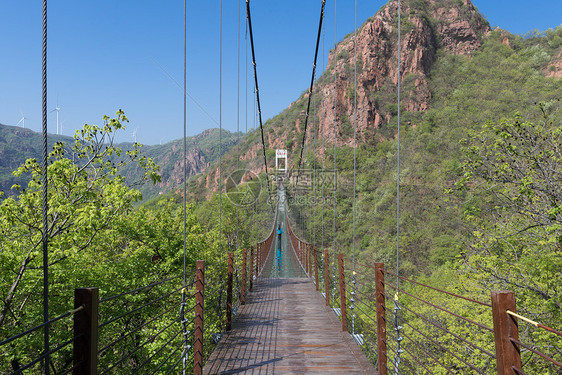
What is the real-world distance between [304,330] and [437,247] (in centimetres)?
1904

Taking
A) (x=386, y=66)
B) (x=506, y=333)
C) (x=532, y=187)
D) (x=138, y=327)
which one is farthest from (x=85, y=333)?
(x=386, y=66)

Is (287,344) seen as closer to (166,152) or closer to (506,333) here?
(506,333)

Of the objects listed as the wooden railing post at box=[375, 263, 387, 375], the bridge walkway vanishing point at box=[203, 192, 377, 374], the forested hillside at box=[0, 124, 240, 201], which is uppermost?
the forested hillside at box=[0, 124, 240, 201]

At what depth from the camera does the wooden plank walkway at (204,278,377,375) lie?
2.91 m

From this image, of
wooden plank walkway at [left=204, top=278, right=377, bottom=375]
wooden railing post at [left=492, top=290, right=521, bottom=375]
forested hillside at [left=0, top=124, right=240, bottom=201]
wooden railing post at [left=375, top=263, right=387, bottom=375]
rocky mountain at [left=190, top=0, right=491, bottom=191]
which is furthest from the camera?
rocky mountain at [left=190, top=0, right=491, bottom=191]

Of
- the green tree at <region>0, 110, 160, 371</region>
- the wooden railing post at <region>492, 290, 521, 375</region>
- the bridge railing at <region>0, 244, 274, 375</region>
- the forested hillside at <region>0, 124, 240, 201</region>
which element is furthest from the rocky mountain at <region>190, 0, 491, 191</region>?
the wooden railing post at <region>492, 290, 521, 375</region>

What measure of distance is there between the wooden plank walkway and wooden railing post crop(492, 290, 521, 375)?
161cm

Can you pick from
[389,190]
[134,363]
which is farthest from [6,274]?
[389,190]

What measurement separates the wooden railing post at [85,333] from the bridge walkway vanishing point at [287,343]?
158cm

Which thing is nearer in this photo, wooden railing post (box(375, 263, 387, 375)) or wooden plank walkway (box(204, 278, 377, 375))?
wooden railing post (box(375, 263, 387, 375))

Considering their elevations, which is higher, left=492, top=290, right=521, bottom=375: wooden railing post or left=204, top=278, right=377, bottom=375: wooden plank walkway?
left=492, top=290, right=521, bottom=375: wooden railing post

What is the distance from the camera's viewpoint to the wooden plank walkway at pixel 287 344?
9.55 ft

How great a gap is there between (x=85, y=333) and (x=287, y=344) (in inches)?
98.1

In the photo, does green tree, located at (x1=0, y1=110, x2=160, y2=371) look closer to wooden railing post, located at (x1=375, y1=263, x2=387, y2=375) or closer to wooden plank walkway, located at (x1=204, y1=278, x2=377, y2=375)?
wooden plank walkway, located at (x1=204, y1=278, x2=377, y2=375)
